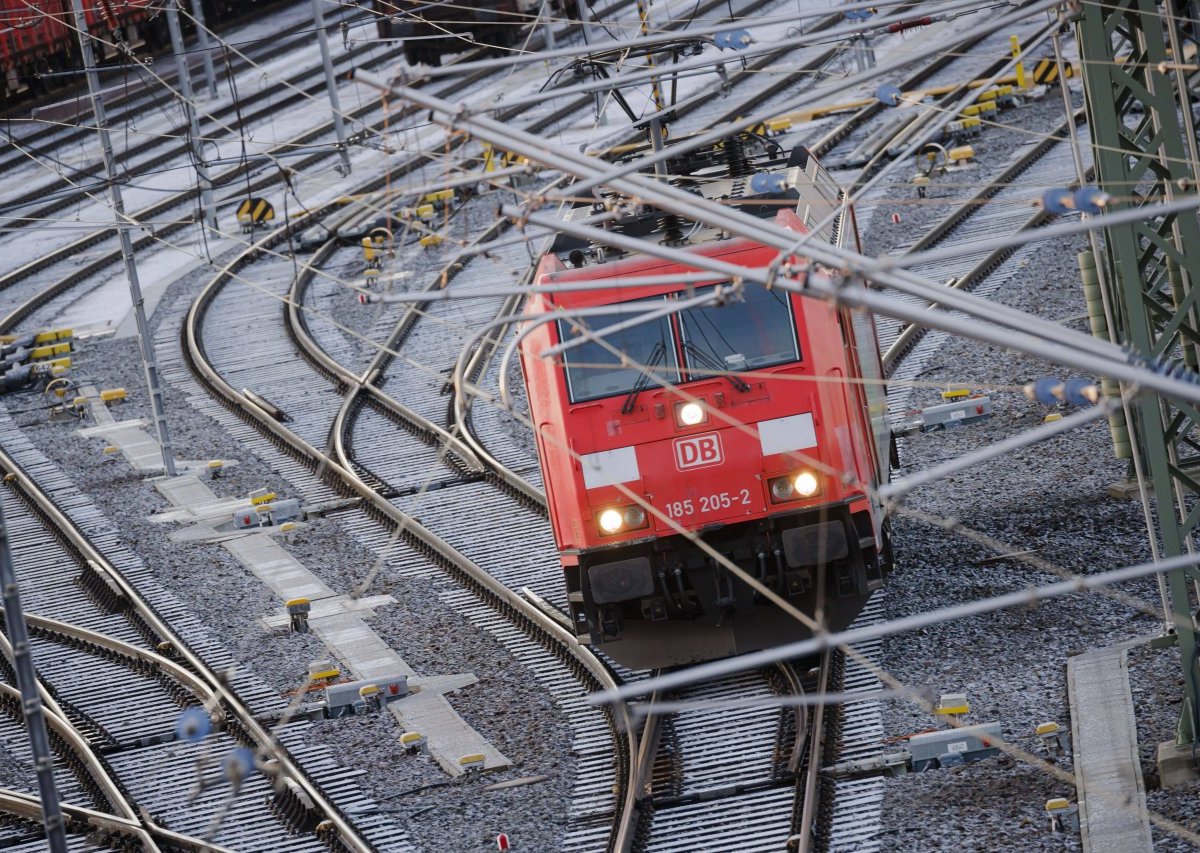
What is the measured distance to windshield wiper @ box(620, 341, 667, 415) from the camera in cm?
1315

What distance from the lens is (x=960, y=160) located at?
2792 cm

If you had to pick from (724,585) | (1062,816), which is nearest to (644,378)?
(724,585)

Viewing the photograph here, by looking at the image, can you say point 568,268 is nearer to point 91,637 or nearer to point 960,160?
point 91,637

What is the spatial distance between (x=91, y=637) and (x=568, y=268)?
17.8 feet

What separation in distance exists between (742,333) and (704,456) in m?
0.86

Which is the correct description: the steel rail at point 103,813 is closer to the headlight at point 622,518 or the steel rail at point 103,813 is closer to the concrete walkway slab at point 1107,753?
the headlight at point 622,518

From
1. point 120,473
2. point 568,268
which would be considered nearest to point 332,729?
point 568,268

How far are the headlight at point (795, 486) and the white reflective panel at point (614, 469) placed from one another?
34.4 inches

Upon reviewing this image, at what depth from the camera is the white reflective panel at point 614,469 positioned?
1312cm

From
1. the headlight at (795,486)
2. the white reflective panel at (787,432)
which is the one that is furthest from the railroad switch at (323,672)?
the white reflective panel at (787,432)

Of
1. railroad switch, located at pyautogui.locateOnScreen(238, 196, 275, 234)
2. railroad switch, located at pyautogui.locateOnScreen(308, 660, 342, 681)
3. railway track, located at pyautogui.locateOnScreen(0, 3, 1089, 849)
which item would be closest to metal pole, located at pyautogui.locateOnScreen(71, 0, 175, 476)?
railway track, located at pyautogui.locateOnScreen(0, 3, 1089, 849)

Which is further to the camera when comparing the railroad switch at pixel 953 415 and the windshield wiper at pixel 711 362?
the railroad switch at pixel 953 415

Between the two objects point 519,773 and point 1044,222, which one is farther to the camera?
point 1044,222

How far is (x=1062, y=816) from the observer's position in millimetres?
10688
